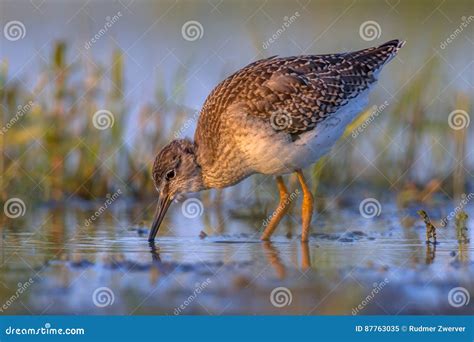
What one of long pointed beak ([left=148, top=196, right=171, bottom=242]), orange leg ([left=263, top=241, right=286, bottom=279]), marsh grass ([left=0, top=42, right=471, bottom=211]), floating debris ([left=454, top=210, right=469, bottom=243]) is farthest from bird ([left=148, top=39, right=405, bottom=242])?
floating debris ([left=454, top=210, right=469, bottom=243])

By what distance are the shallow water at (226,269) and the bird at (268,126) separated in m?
→ 0.55

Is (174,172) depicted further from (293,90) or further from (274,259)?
(274,259)

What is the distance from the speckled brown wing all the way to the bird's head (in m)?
0.41

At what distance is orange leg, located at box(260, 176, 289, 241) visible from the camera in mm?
10258

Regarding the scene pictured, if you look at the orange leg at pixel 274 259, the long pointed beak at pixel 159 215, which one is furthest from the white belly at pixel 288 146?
the long pointed beak at pixel 159 215

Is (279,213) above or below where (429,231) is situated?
below

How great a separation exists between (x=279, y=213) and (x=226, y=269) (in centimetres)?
216

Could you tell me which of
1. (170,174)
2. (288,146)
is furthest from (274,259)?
(170,174)

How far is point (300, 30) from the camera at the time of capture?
16.2 metres

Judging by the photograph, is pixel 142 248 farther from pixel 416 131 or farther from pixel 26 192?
pixel 416 131

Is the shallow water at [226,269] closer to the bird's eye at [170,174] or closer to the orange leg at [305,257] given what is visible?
the orange leg at [305,257]

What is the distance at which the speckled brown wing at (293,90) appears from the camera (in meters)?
9.96

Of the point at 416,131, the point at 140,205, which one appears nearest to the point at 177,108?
the point at 140,205

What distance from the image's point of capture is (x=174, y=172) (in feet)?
33.8
